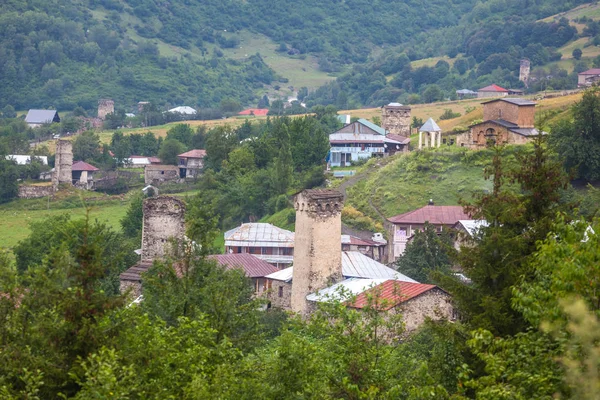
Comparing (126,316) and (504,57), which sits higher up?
(504,57)

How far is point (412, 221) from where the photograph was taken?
48688mm

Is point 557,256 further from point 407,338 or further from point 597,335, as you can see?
point 407,338

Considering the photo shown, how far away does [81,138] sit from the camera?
93.8 m

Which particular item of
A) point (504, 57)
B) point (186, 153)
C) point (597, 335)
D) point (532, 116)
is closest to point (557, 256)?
point (597, 335)

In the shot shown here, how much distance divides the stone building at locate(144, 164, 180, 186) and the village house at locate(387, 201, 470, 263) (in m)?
36.9

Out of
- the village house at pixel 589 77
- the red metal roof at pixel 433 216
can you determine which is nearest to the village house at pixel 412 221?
the red metal roof at pixel 433 216

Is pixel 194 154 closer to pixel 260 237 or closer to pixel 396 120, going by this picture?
pixel 396 120

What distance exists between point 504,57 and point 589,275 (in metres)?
128

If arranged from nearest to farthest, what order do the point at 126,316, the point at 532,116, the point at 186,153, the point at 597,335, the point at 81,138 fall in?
the point at 597,335 < the point at 126,316 < the point at 532,116 < the point at 186,153 < the point at 81,138

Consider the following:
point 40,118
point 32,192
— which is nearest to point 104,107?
point 40,118

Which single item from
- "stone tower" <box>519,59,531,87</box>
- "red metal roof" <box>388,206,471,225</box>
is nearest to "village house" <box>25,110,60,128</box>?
"stone tower" <box>519,59,531,87</box>

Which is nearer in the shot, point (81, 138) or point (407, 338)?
point (407, 338)

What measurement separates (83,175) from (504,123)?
3788 cm

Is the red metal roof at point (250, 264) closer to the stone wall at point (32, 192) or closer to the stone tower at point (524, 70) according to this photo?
the stone wall at point (32, 192)
